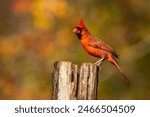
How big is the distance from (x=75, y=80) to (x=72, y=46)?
6.55 meters

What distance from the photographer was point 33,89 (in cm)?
1393

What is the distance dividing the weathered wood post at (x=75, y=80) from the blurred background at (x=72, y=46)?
5.45m

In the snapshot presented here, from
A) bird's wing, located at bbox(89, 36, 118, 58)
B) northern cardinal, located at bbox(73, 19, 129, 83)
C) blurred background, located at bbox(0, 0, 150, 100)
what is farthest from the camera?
blurred background, located at bbox(0, 0, 150, 100)

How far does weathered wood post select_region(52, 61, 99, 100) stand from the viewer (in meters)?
7.50

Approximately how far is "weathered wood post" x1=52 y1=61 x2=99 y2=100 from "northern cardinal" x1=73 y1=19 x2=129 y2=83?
90cm

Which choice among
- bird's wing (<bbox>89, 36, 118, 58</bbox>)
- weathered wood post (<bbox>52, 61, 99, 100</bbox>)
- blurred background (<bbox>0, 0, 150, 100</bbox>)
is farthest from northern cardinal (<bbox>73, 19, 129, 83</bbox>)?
blurred background (<bbox>0, 0, 150, 100</bbox>)

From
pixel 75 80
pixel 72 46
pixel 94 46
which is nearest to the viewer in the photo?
pixel 75 80

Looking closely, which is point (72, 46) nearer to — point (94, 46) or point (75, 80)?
point (94, 46)

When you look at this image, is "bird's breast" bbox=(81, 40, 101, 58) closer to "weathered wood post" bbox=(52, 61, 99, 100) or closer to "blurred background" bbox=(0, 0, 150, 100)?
"weathered wood post" bbox=(52, 61, 99, 100)

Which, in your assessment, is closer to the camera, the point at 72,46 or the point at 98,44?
the point at 98,44

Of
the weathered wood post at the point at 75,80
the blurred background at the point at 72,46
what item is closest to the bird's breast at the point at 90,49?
the weathered wood post at the point at 75,80

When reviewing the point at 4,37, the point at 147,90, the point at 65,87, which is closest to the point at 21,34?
the point at 4,37

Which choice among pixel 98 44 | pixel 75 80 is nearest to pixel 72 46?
pixel 98 44

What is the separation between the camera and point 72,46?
14.0 meters
